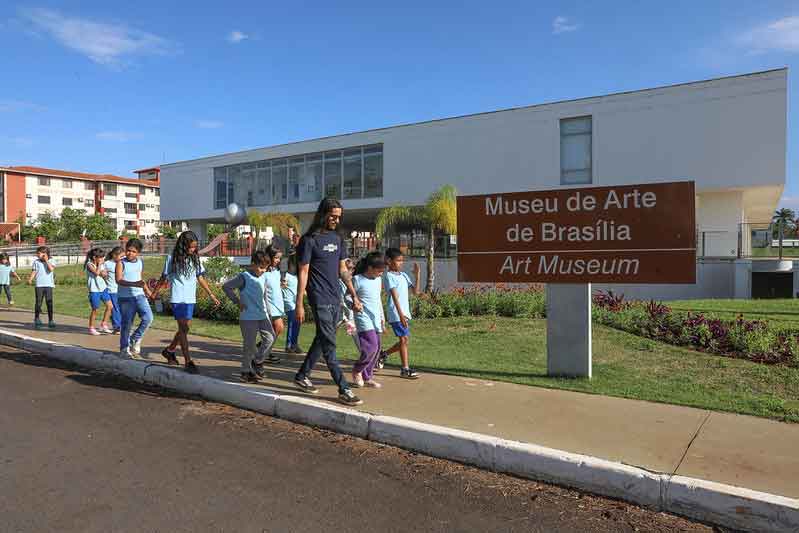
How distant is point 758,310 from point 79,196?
8702cm

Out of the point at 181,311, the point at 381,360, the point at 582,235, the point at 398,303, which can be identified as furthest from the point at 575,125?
the point at 181,311

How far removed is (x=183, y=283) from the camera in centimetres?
703

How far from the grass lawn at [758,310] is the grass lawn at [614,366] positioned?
2717 mm

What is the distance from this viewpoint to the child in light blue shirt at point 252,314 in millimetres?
6441

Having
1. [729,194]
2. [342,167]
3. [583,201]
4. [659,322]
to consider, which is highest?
[342,167]

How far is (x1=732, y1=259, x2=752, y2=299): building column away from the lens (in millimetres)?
19203

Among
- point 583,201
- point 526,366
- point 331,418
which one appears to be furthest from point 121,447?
point 583,201

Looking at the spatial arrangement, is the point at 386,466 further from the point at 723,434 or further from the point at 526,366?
the point at 526,366

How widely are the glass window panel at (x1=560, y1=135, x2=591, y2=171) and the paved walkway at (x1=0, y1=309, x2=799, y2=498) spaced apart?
791 inches

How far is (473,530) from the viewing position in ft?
10.8

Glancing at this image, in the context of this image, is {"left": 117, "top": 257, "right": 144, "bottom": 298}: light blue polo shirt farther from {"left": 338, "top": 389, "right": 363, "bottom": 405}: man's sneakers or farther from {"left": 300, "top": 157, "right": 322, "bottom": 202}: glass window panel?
{"left": 300, "top": 157, "right": 322, "bottom": 202}: glass window panel

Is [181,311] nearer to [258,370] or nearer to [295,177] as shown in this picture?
[258,370]

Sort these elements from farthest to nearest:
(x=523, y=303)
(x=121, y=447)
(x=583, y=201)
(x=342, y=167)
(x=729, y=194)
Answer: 1. (x=342, y=167)
2. (x=729, y=194)
3. (x=523, y=303)
4. (x=583, y=201)
5. (x=121, y=447)

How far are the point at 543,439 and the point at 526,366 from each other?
113 inches
